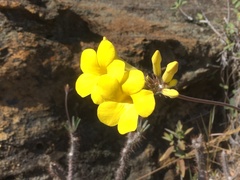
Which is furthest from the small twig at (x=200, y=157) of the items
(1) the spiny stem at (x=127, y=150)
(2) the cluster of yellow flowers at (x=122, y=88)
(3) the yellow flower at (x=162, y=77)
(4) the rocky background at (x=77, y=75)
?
(3) the yellow flower at (x=162, y=77)

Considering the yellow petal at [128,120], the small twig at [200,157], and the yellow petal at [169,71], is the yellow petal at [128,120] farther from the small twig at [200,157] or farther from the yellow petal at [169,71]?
the small twig at [200,157]

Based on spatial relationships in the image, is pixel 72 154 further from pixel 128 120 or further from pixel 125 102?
pixel 128 120

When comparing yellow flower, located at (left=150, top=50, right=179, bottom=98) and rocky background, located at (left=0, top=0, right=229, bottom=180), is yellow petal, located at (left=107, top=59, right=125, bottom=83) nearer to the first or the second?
yellow flower, located at (left=150, top=50, right=179, bottom=98)

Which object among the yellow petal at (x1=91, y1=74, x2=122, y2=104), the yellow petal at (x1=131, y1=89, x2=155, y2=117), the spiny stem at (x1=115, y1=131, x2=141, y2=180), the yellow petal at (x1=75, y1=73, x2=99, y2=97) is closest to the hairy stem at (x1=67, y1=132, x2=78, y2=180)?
the spiny stem at (x1=115, y1=131, x2=141, y2=180)

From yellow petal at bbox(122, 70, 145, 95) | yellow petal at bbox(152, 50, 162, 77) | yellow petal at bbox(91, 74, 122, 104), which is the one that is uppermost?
yellow petal at bbox(152, 50, 162, 77)

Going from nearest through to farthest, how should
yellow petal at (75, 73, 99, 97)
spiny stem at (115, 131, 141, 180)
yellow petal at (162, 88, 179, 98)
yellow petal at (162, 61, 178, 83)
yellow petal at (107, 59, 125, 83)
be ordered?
yellow petal at (162, 88, 179, 98) → yellow petal at (162, 61, 178, 83) → yellow petal at (107, 59, 125, 83) → yellow petal at (75, 73, 99, 97) → spiny stem at (115, 131, 141, 180)

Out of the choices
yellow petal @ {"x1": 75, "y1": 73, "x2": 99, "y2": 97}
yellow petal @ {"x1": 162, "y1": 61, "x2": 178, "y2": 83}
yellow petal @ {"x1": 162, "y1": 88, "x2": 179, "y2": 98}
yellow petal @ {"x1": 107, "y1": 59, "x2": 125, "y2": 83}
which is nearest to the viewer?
yellow petal @ {"x1": 162, "y1": 88, "x2": 179, "y2": 98}
